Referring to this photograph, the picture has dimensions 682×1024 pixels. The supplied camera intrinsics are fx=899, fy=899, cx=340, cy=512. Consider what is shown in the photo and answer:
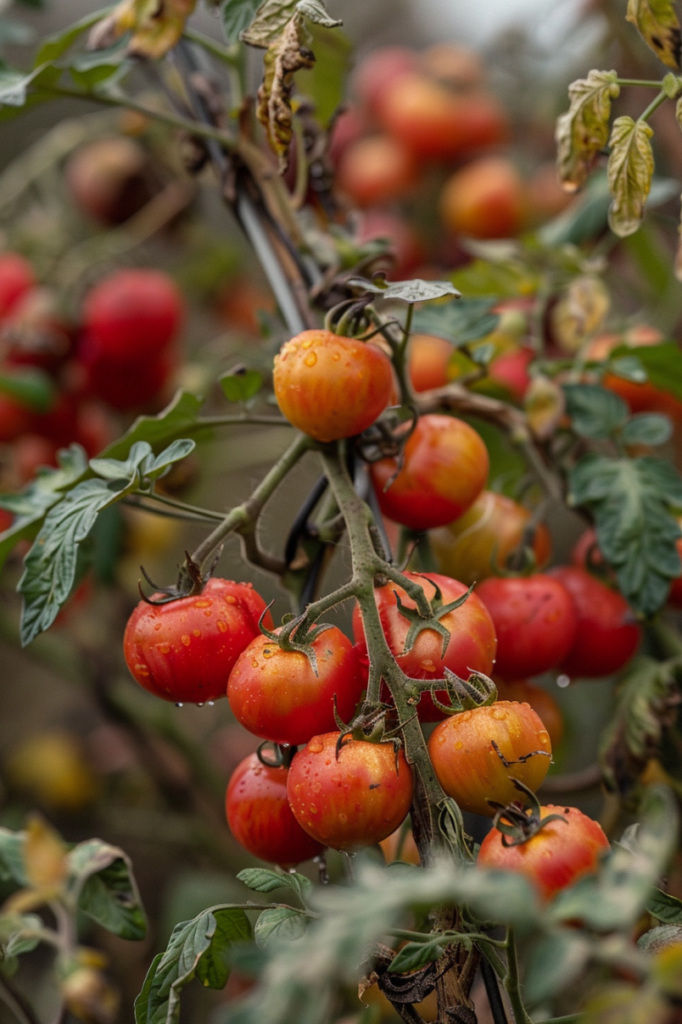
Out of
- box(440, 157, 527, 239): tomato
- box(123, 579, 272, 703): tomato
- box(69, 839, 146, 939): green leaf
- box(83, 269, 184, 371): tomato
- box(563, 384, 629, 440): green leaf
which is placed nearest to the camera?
box(123, 579, 272, 703): tomato

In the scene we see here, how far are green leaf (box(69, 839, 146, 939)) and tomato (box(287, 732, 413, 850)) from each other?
0.24 meters

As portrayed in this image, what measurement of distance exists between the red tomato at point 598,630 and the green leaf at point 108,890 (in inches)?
15.2

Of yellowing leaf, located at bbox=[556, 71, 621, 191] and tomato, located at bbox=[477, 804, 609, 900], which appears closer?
tomato, located at bbox=[477, 804, 609, 900]

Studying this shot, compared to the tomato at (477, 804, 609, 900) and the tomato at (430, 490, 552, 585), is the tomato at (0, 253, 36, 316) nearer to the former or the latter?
the tomato at (430, 490, 552, 585)

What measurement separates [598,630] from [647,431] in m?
0.17

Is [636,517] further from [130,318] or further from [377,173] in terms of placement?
[377,173]

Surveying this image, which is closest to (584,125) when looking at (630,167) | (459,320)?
(630,167)

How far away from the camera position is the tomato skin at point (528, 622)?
0.65 metres

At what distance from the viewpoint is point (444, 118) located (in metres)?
1.39

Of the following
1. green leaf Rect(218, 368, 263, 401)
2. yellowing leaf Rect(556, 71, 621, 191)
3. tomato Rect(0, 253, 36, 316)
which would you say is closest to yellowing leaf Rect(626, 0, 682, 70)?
yellowing leaf Rect(556, 71, 621, 191)

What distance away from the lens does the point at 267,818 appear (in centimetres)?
55

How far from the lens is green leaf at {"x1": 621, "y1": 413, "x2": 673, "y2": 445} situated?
29.6 inches

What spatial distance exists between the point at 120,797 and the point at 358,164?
107 centimetres

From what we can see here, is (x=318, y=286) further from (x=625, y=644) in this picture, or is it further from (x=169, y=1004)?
(x=169, y=1004)
